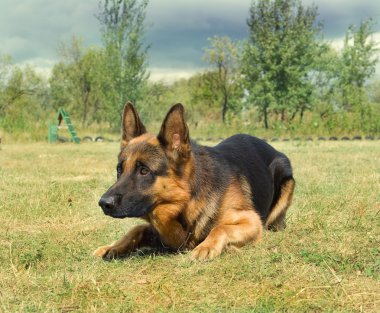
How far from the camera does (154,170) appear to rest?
166 inches

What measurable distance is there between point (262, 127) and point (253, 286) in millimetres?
35376

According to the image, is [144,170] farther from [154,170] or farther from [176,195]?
[176,195]

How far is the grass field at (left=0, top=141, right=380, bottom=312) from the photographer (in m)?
3.04

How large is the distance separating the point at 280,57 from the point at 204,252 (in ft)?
123

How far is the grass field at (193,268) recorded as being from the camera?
9.96ft

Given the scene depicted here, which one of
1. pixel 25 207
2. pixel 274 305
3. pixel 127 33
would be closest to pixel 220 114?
pixel 127 33

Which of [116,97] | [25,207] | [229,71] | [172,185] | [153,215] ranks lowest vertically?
[25,207]

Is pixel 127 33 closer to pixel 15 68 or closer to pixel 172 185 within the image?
pixel 15 68

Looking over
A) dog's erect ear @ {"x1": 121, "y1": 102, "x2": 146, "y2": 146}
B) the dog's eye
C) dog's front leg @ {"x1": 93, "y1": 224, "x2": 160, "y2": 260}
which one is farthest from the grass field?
dog's erect ear @ {"x1": 121, "y1": 102, "x2": 146, "y2": 146}

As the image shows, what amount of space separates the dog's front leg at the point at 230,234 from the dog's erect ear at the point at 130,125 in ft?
4.19

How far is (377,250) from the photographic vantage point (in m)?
4.20

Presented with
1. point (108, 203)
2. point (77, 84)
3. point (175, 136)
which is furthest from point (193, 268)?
point (77, 84)

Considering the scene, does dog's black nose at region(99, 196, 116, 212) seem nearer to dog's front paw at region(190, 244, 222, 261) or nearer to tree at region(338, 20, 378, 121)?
dog's front paw at region(190, 244, 222, 261)

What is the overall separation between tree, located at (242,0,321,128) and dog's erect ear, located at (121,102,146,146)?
1378 inches
